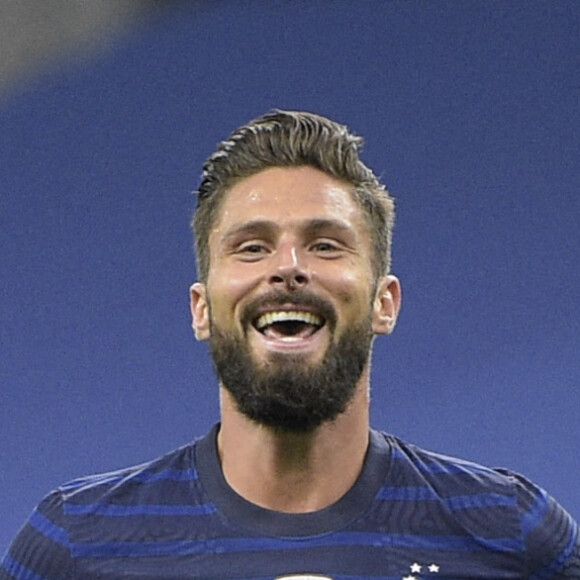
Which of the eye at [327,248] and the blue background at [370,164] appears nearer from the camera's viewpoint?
the eye at [327,248]

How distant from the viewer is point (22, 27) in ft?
8.26

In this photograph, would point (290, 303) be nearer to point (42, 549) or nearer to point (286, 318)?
point (286, 318)

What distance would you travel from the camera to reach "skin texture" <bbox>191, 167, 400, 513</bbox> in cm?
114

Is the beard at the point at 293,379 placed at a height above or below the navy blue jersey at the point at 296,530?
above

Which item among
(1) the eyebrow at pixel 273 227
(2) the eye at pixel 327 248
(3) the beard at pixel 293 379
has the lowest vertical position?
(3) the beard at pixel 293 379

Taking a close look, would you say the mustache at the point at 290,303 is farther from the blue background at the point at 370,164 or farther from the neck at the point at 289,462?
the blue background at the point at 370,164

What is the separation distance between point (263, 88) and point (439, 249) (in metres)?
0.37

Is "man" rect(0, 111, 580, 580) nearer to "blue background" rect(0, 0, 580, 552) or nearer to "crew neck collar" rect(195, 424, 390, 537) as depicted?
"crew neck collar" rect(195, 424, 390, 537)

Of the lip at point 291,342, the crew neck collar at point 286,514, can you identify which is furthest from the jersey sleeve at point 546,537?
the lip at point 291,342

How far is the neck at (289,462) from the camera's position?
→ 1.18m

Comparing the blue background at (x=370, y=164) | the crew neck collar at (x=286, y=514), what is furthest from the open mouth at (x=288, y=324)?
the blue background at (x=370, y=164)

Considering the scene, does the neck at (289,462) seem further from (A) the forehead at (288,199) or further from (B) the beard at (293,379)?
(A) the forehead at (288,199)

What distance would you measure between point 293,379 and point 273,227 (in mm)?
124

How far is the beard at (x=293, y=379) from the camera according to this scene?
1129 millimetres
